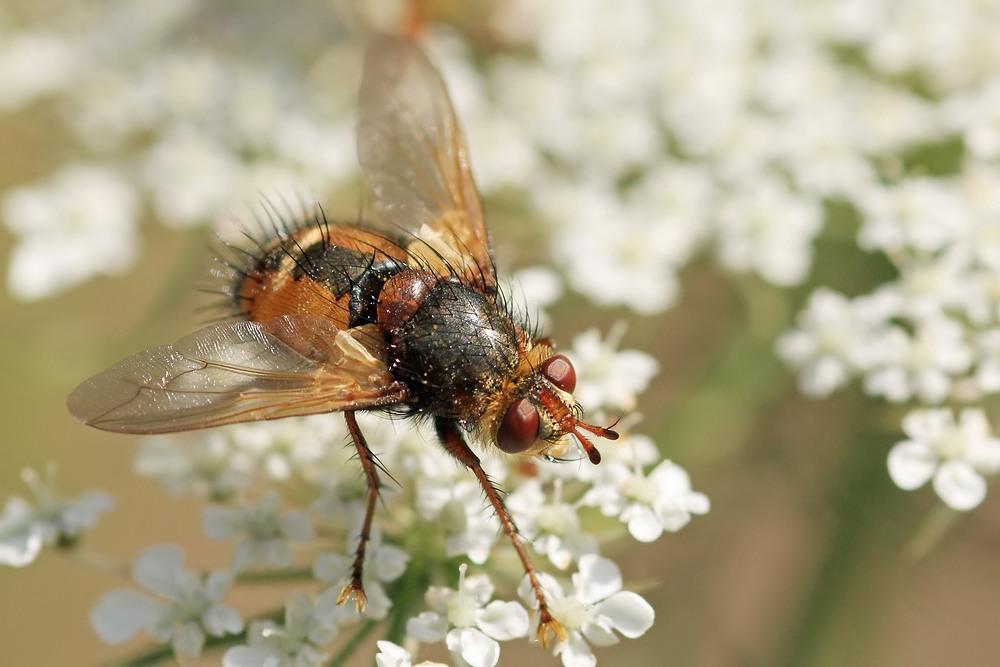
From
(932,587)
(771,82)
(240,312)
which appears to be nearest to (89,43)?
(240,312)

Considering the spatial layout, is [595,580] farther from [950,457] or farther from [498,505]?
[950,457]

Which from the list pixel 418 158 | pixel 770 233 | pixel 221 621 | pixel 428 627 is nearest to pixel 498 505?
pixel 428 627

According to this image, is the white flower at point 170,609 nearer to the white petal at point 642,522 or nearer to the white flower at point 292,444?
the white flower at point 292,444

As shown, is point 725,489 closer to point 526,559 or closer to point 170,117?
point 526,559

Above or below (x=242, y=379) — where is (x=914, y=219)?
above

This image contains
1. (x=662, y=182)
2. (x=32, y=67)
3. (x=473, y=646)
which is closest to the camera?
(x=473, y=646)

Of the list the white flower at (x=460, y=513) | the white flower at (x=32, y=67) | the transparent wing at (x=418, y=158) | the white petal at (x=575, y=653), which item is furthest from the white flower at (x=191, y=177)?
the white petal at (x=575, y=653)

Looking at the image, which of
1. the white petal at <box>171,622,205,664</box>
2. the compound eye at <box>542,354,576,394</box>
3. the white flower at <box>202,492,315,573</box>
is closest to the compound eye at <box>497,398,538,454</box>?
the compound eye at <box>542,354,576,394</box>
